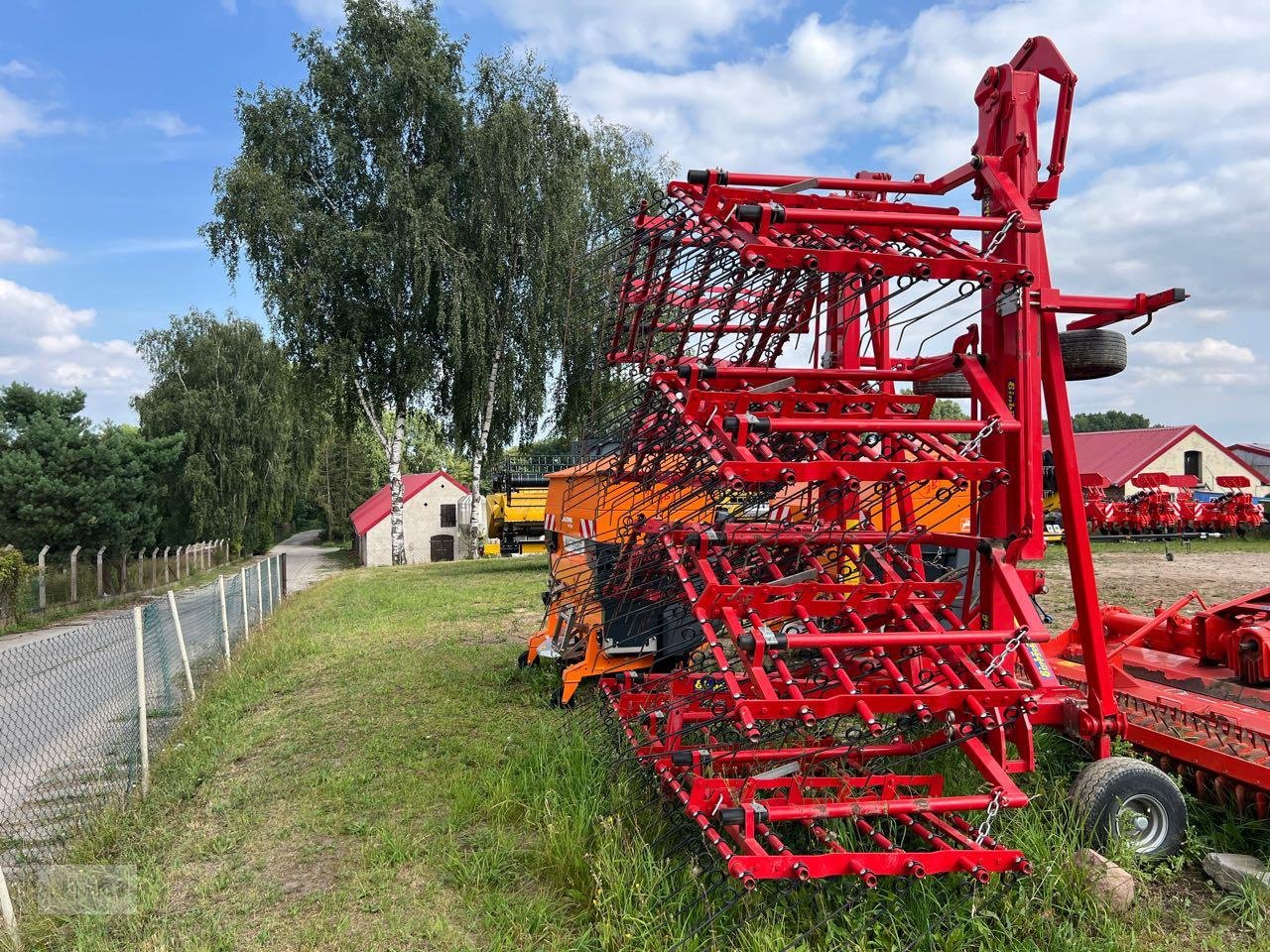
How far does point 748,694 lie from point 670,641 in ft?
9.59

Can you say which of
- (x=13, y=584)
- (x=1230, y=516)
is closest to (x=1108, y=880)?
(x=13, y=584)

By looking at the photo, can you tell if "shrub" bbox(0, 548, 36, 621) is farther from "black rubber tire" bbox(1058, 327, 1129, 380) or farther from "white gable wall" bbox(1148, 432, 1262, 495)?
"white gable wall" bbox(1148, 432, 1262, 495)

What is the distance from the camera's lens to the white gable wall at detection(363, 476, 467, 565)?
116 ft

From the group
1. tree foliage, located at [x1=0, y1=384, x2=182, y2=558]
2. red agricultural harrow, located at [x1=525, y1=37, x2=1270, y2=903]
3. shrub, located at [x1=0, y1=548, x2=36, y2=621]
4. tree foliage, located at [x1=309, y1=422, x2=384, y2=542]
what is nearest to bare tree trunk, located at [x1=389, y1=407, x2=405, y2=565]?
tree foliage, located at [x1=0, y1=384, x2=182, y2=558]

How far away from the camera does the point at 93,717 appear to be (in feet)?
26.0

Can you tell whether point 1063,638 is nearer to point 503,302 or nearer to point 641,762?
point 641,762

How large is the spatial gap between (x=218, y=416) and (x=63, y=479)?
460 inches

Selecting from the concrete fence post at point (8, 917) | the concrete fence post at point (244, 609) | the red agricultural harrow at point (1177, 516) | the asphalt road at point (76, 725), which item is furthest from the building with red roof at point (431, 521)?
the concrete fence post at point (8, 917)

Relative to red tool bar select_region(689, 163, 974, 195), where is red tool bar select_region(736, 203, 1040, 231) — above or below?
below

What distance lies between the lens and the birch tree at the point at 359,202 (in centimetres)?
2411

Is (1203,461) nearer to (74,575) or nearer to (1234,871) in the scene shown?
(1234,871)

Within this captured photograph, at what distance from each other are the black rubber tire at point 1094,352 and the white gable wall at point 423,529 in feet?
105

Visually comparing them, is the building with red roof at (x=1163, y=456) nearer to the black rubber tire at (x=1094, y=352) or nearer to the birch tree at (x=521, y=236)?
the birch tree at (x=521, y=236)

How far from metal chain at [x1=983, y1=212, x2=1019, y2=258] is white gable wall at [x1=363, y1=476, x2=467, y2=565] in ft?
106
